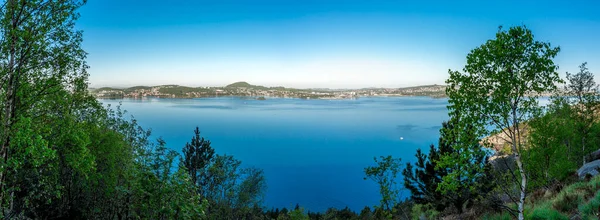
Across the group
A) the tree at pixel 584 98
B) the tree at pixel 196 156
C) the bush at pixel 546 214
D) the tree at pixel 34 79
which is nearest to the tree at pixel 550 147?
the tree at pixel 584 98

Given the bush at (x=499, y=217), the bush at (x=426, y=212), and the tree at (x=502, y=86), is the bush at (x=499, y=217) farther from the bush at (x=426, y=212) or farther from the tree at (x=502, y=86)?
the bush at (x=426, y=212)

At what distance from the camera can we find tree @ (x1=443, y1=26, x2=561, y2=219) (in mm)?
8508

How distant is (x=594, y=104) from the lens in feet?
79.0

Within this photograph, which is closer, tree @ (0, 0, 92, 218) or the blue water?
tree @ (0, 0, 92, 218)

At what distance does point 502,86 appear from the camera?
862 centimetres

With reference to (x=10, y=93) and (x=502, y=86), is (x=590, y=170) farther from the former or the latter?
(x=10, y=93)

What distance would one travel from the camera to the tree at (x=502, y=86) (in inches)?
335

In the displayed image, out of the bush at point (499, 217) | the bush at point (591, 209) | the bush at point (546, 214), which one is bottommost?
the bush at point (499, 217)

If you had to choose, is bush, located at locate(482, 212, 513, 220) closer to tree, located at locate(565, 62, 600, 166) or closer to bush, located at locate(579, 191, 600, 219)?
bush, located at locate(579, 191, 600, 219)

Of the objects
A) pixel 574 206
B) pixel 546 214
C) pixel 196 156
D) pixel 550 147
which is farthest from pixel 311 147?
pixel 546 214

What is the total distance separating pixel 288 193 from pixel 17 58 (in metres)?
53.5

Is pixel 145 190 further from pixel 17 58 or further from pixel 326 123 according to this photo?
pixel 326 123

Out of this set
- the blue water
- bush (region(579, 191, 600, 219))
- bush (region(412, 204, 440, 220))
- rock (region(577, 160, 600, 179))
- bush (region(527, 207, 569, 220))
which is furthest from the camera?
the blue water

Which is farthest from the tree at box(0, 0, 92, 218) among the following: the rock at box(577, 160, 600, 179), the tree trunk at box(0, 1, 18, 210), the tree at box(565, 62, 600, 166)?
the tree at box(565, 62, 600, 166)
